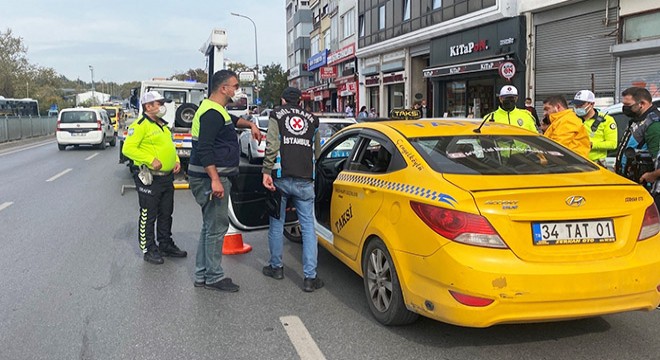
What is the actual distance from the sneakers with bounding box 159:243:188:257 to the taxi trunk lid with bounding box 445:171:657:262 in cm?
367

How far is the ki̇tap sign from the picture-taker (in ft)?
68.0

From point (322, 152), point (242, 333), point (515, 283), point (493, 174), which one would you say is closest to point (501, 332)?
point (515, 283)

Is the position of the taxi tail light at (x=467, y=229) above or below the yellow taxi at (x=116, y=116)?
below

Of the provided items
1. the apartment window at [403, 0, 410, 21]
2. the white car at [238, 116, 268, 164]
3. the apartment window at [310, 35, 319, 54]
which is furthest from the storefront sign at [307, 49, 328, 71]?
the white car at [238, 116, 268, 164]

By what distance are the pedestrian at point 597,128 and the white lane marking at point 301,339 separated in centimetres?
392

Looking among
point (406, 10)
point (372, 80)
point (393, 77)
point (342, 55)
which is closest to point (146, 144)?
point (406, 10)

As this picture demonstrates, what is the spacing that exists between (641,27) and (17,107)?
42343 mm

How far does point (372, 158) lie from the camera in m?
4.59

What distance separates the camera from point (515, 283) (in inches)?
126

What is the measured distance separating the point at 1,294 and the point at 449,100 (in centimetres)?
2215

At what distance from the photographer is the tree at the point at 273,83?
6825 centimetres

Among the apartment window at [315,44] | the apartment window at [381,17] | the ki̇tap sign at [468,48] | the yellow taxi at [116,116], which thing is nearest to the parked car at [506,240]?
the yellow taxi at [116,116]

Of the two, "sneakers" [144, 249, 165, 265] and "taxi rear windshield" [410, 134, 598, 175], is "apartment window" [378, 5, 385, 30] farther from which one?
"taxi rear windshield" [410, 134, 598, 175]

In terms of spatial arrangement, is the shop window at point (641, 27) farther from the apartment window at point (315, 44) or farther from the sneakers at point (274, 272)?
the apartment window at point (315, 44)
